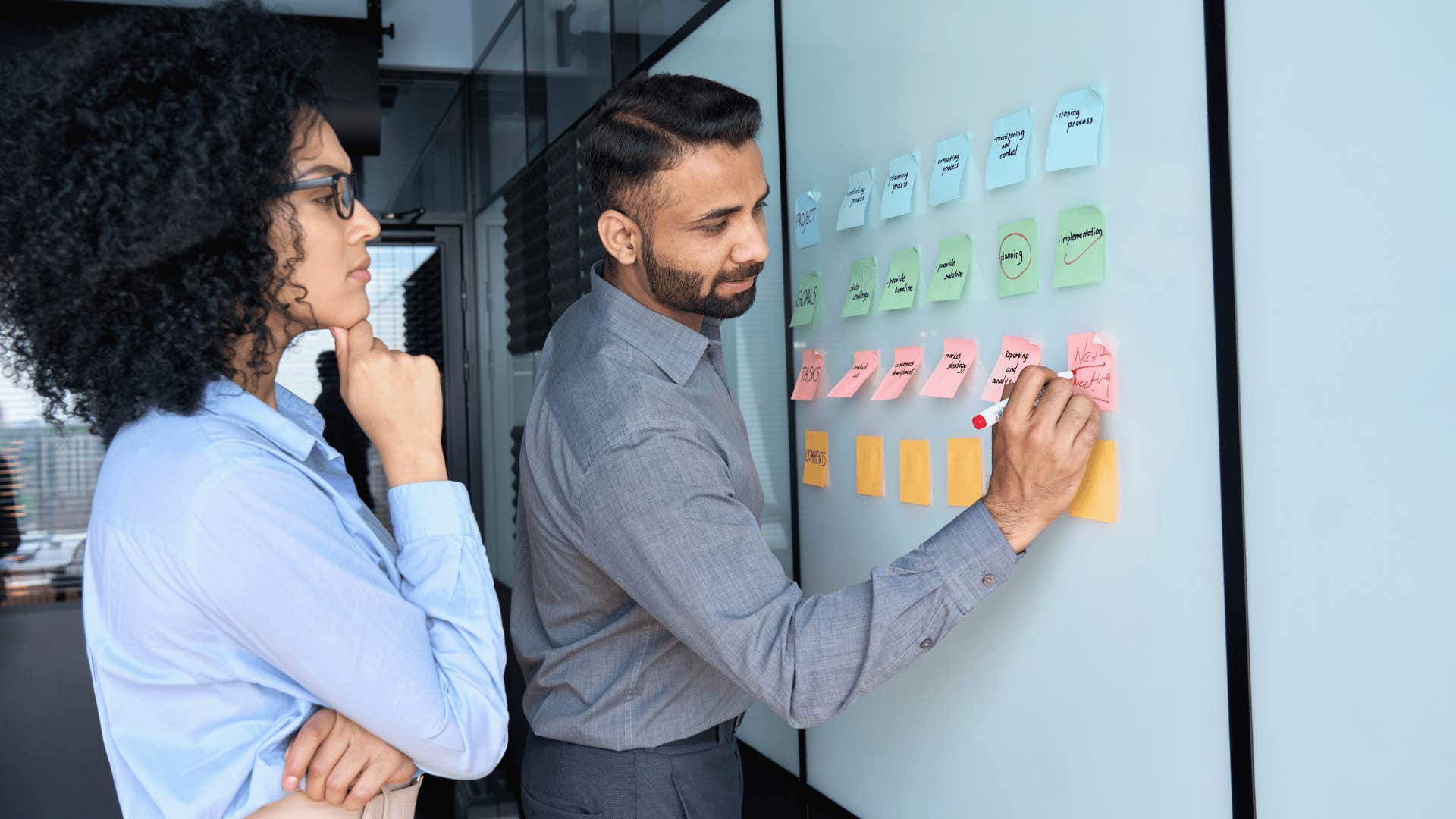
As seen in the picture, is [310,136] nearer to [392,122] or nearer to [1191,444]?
[1191,444]

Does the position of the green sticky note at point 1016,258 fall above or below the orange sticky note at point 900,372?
above

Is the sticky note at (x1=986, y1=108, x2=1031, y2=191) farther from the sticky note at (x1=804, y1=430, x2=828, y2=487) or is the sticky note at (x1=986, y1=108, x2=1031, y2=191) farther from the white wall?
the sticky note at (x1=804, y1=430, x2=828, y2=487)

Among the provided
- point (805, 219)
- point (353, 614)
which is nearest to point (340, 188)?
point (353, 614)

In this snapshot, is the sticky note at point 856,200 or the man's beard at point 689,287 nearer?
the man's beard at point 689,287

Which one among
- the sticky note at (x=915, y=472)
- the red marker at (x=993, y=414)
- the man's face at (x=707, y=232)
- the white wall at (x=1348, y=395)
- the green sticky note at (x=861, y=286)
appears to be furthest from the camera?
the green sticky note at (x=861, y=286)

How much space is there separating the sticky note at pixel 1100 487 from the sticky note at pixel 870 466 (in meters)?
0.42

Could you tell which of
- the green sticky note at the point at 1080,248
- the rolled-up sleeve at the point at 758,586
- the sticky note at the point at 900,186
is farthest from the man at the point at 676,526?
the sticky note at the point at 900,186

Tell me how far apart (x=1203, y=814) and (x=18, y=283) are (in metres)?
1.18

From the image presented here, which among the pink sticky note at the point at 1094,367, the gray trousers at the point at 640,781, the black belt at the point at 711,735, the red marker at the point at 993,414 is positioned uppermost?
the pink sticky note at the point at 1094,367

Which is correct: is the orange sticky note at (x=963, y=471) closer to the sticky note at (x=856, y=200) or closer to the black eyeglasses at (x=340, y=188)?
the sticky note at (x=856, y=200)

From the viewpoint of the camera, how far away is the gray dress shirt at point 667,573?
43.8 inches

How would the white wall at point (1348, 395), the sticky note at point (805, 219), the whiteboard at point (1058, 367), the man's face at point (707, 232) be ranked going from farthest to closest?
the sticky note at point (805, 219)
the man's face at point (707, 232)
the whiteboard at point (1058, 367)
the white wall at point (1348, 395)

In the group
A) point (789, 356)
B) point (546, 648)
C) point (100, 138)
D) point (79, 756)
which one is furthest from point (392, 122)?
point (100, 138)

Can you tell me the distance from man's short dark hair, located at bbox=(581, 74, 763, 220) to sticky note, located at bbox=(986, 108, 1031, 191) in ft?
1.01
